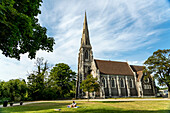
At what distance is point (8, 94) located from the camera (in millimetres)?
26859

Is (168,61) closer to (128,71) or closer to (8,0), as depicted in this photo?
(128,71)

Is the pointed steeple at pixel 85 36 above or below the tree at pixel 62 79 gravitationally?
above

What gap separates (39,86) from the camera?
1303 inches

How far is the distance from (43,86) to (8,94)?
9.45 meters

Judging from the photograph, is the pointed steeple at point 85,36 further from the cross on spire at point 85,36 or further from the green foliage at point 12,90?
the green foliage at point 12,90

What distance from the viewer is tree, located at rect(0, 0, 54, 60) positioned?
5398 mm

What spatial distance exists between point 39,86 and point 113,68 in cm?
2872

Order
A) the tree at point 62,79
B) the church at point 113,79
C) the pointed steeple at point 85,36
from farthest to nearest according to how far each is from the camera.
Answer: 1. the pointed steeple at point 85,36
2. the church at point 113,79
3. the tree at point 62,79

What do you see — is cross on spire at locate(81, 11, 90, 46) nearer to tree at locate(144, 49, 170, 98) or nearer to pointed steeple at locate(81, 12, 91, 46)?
pointed steeple at locate(81, 12, 91, 46)

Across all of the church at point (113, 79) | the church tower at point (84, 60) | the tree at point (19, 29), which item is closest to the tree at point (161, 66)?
the church at point (113, 79)

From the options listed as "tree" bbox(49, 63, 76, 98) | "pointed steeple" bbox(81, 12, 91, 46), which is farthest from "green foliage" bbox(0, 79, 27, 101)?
"pointed steeple" bbox(81, 12, 91, 46)

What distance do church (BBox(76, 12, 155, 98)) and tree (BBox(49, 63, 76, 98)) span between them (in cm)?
323

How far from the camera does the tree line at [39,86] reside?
27484 millimetres

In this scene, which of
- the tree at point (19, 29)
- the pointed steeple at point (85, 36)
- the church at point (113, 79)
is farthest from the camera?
the pointed steeple at point (85, 36)
